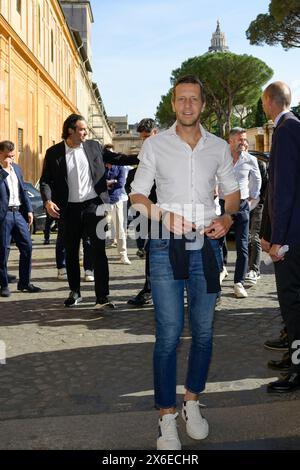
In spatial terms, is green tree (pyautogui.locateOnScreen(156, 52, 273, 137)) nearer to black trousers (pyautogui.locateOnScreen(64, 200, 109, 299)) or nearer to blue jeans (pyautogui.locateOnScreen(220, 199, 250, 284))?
blue jeans (pyautogui.locateOnScreen(220, 199, 250, 284))

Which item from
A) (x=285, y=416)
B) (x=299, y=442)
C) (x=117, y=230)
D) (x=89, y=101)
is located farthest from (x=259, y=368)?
(x=89, y=101)

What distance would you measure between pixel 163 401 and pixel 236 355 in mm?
1787

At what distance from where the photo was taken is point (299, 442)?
124 inches

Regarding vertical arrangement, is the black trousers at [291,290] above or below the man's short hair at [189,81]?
below

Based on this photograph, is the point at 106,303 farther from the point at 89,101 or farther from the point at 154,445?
the point at 89,101

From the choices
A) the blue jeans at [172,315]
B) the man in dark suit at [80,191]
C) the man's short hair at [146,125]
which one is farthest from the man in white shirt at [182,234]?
the man in dark suit at [80,191]

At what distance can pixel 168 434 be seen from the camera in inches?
121

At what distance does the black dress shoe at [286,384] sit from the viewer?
12.9 feet

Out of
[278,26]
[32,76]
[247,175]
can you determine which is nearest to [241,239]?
[247,175]

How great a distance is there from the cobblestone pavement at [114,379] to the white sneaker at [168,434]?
0.31ft

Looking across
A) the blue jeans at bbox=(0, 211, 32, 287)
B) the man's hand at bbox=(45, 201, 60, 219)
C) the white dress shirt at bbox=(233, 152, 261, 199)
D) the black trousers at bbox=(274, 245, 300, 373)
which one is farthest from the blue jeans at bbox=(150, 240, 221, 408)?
the blue jeans at bbox=(0, 211, 32, 287)

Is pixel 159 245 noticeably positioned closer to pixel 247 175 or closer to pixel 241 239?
pixel 241 239

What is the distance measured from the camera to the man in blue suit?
24.9 feet

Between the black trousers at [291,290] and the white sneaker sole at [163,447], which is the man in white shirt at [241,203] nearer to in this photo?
the black trousers at [291,290]
